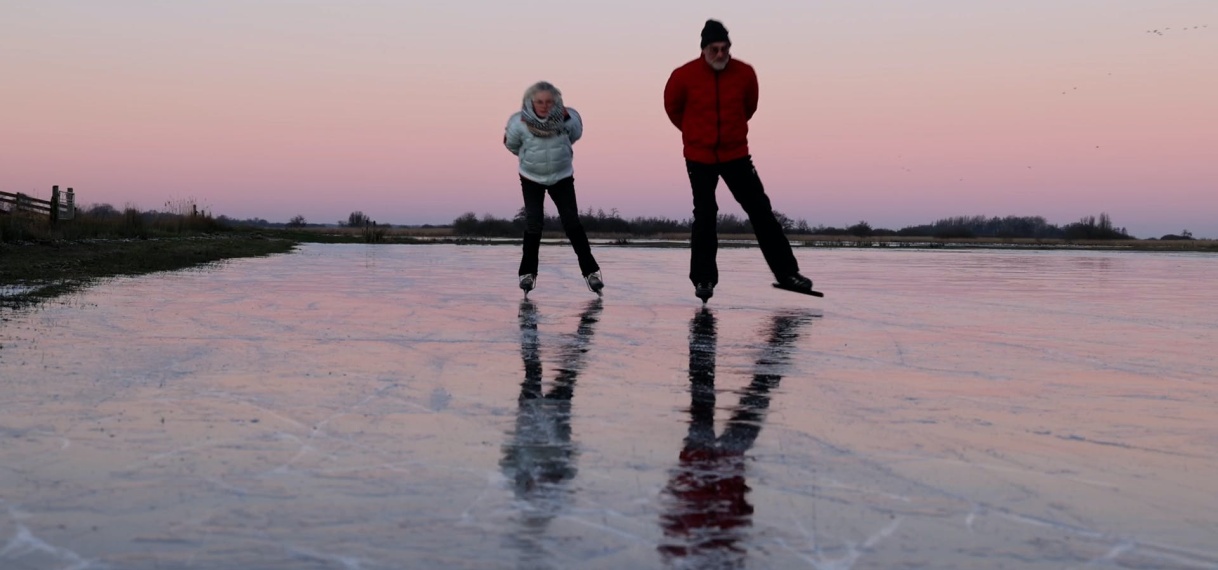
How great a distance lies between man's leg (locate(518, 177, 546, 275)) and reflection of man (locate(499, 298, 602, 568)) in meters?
4.68

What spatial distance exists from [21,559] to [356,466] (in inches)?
43.9

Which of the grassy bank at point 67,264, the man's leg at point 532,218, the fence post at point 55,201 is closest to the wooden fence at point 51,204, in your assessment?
the fence post at point 55,201

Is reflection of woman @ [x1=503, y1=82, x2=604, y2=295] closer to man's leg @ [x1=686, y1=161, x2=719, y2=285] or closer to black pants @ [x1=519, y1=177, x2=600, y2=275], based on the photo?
black pants @ [x1=519, y1=177, x2=600, y2=275]

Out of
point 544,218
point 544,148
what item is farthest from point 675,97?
point 544,218

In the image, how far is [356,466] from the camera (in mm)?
3680

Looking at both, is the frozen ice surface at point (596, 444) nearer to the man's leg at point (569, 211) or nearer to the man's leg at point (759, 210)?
the man's leg at point (759, 210)

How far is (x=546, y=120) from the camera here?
10750mm

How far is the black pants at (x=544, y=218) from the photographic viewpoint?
1111 cm

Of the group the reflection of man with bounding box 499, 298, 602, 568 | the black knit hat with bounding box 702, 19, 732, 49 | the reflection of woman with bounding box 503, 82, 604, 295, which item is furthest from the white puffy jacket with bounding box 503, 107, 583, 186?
the reflection of man with bounding box 499, 298, 602, 568

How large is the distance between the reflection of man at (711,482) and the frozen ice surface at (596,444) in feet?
0.05

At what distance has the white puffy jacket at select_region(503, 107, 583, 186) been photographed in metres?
10.9

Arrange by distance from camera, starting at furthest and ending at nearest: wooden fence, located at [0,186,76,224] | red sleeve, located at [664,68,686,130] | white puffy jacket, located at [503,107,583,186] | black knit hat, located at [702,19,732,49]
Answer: wooden fence, located at [0,186,76,224] < white puffy jacket, located at [503,107,583,186] < red sleeve, located at [664,68,686,130] < black knit hat, located at [702,19,732,49]

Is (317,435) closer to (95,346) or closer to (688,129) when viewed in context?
(95,346)

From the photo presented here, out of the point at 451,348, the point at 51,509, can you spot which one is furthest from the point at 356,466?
the point at 451,348
